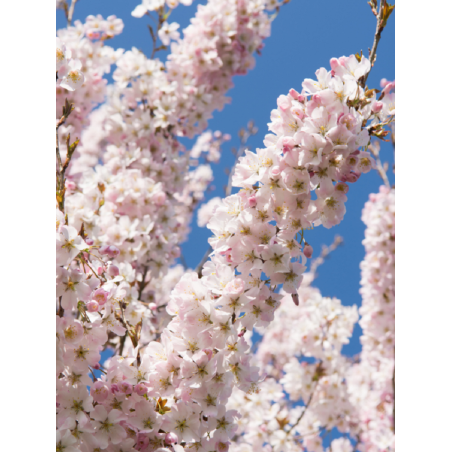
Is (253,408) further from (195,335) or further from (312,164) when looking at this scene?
(312,164)

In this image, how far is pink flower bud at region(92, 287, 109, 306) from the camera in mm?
1654

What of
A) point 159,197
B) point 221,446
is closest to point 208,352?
point 221,446

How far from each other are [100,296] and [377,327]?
3090 millimetres

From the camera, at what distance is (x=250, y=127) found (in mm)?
6203

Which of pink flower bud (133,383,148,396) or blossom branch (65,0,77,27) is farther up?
blossom branch (65,0,77,27)

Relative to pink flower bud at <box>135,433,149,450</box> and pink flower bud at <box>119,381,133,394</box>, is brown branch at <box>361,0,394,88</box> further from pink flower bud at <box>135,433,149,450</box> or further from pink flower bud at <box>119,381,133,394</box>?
pink flower bud at <box>135,433,149,450</box>

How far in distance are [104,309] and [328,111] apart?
1183mm

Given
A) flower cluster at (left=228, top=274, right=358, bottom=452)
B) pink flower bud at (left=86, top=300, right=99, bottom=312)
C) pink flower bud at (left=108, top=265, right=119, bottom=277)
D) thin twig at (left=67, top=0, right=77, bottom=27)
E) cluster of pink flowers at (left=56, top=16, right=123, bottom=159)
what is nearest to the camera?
pink flower bud at (left=86, top=300, right=99, bottom=312)

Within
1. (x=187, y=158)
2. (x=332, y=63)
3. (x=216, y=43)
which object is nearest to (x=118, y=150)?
(x=187, y=158)

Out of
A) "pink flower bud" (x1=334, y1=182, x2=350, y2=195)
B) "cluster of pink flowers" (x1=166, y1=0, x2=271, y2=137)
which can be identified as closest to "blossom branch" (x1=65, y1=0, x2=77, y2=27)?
"cluster of pink flowers" (x1=166, y1=0, x2=271, y2=137)

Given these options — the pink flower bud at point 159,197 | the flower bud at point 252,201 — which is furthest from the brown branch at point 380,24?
the pink flower bud at point 159,197

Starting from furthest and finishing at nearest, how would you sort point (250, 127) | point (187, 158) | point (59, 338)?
1. point (250, 127)
2. point (187, 158)
3. point (59, 338)

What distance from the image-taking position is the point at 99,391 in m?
1.71

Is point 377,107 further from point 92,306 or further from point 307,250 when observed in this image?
point 92,306
